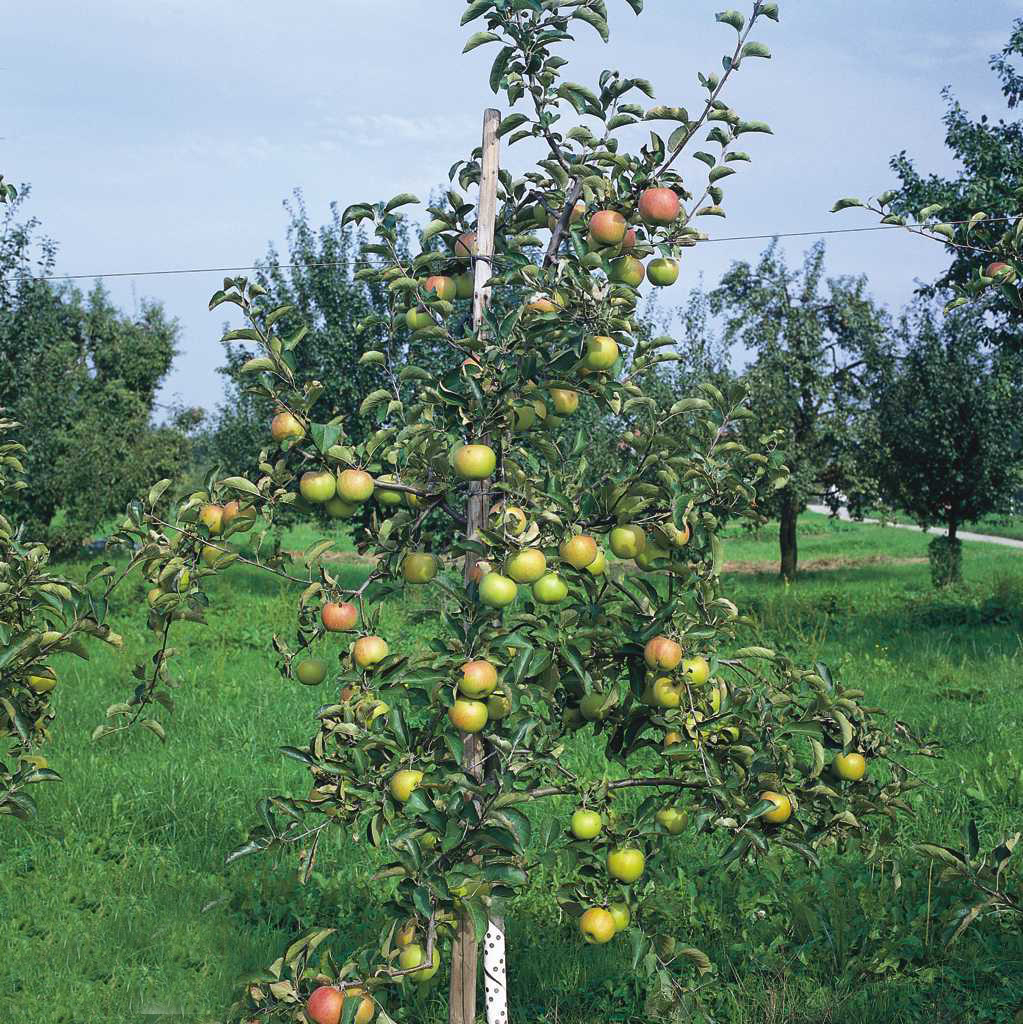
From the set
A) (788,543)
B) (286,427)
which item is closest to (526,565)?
(286,427)

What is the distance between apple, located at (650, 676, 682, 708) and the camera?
2.90 meters

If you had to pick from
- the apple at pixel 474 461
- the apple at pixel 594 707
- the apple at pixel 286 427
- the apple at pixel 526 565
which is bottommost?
Result: the apple at pixel 594 707

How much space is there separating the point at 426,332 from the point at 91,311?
84.7 ft

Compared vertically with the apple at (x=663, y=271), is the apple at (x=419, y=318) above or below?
below

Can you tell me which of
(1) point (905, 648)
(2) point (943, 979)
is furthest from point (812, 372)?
(2) point (943, 979)

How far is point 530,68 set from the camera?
3.07m

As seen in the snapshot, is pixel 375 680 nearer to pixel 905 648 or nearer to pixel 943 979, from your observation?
pixel 943 979

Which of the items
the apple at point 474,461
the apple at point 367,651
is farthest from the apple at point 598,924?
the apple at point 474,461

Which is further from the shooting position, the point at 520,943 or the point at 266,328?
the point at 520,943

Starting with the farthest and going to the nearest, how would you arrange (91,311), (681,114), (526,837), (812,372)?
(91,311) → (812,372) → (681,114) → (526,837)

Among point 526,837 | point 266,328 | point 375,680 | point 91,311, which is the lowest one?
point 526,837

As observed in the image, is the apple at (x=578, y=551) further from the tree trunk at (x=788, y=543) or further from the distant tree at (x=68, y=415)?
the tree trunk at (x=788, y=543)

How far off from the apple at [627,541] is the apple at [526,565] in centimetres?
31

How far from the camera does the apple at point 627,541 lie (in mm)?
2977
